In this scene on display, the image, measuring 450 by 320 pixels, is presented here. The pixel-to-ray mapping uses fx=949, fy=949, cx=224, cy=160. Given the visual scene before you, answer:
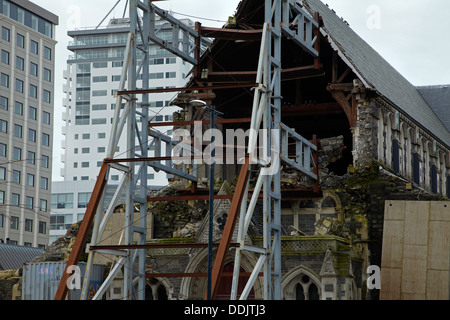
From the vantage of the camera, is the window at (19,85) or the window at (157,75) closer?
the window at (19,85)

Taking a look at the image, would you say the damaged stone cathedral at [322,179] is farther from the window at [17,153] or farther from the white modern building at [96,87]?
the white modern building at [96,87]

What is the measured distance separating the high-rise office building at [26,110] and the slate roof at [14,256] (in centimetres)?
3914

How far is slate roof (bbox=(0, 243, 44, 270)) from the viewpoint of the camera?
63.8 meters

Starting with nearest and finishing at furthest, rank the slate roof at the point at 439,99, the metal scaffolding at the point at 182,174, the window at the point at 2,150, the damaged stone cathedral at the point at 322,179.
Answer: the metal scaffolding at the point at 182,174, the damaged stone cathedral at the point at 322,179, the slate roof at the point at 439,99, the window at the point at 2,150

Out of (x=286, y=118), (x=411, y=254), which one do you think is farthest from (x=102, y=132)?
(x=411, y=254)

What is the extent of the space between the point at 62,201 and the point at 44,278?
386ft

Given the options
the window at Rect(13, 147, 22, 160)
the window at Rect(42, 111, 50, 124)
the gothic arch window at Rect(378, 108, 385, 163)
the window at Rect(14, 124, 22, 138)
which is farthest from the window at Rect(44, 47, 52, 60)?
the gothic arch window at Rect(378, 108, 385, 163)

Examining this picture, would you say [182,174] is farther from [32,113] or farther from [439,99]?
[32,113]

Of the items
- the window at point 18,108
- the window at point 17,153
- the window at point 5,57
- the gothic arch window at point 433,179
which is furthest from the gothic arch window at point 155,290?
the window at point 5,57

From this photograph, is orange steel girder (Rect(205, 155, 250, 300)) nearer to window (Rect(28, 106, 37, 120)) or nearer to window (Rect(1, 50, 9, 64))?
window (Rect(1, 50, 9, 64))

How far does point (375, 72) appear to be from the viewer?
50.0 metres

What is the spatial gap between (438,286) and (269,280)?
8543mm

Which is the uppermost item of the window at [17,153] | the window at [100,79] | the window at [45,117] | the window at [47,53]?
the window at [100,79]

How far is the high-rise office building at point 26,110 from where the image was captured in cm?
11106
